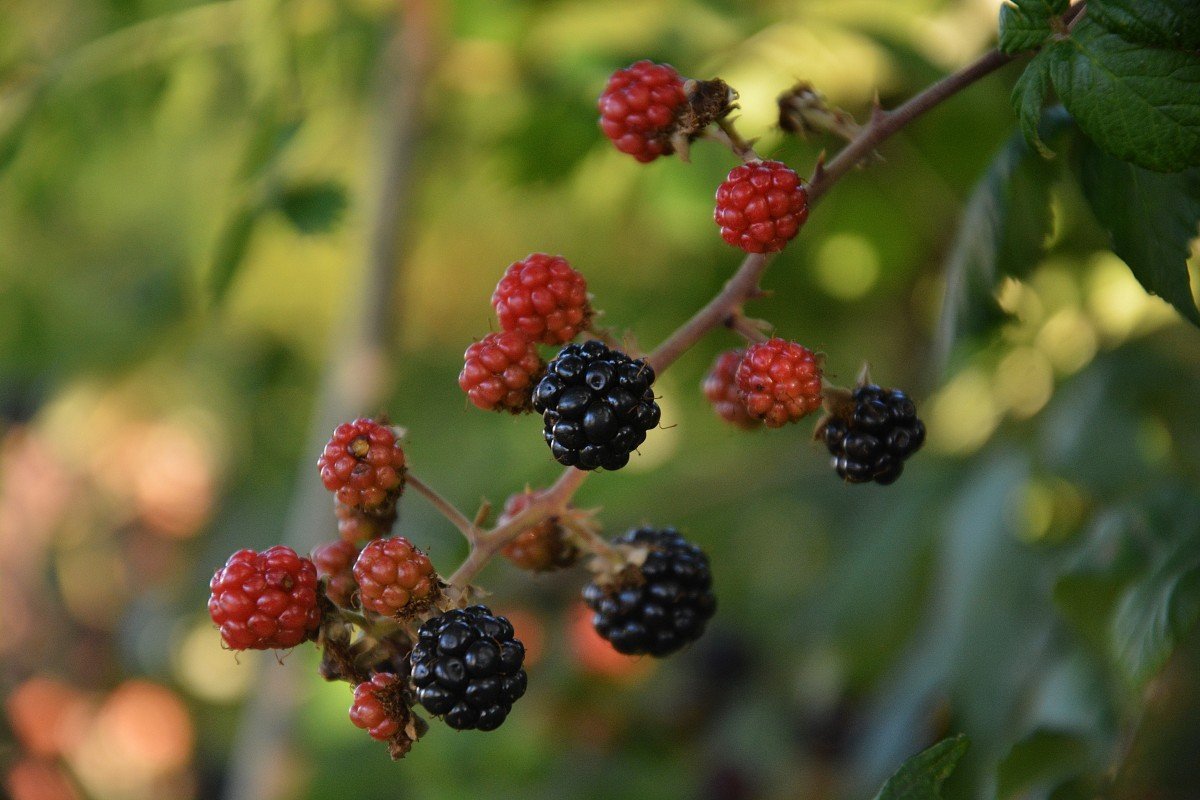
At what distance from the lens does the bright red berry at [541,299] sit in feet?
2.85

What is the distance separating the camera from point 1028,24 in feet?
Answer: 2.51

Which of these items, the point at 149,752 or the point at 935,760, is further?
the point at 149,752

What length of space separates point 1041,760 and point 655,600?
1.60ft

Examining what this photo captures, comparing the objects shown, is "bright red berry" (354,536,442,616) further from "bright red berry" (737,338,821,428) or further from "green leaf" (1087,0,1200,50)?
"green leaf" (1087,0,1200,50)

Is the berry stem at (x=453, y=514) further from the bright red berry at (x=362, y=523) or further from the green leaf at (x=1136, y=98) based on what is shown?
the green leaf at (x=1136, y=98)

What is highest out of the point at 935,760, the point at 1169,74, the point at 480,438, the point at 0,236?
the point at 1169,74

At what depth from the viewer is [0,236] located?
2.23m

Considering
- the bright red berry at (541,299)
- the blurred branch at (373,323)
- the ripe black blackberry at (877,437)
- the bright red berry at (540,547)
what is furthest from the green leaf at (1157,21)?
the blurred branch at (373,323)

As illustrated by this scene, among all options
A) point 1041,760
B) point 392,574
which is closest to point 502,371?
point 392,574

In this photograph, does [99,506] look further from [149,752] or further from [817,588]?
[817,588]

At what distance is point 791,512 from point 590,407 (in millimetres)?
1822

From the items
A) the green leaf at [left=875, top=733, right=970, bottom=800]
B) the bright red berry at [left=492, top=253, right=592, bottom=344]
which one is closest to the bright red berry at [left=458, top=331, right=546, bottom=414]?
the bright red berry at [left=492, top=253, right=592, bottom=344]

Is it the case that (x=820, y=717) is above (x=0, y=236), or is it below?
below

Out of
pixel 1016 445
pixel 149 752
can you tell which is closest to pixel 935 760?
pixel 1016 445
